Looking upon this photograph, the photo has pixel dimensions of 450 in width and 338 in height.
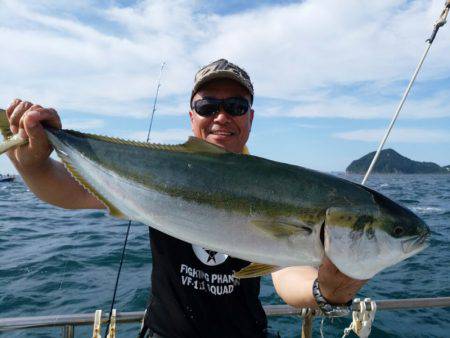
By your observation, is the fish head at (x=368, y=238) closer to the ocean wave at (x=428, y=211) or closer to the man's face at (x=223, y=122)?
the man's face at (x=223, y=122)

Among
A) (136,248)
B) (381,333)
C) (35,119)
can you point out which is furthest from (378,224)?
(136,248)

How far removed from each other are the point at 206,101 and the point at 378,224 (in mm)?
1997

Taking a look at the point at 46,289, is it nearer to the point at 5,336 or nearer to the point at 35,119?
the point at 5,336

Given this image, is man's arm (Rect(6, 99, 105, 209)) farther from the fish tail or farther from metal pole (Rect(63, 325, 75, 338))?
metal pole (Rect(63, 325, 75, 338))

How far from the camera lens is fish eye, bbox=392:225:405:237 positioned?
2334 mm

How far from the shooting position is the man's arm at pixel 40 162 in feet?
9.53

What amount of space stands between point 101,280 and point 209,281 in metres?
7.86

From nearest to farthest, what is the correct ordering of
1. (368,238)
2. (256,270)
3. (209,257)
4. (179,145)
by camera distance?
(368,238) → (256,270) → (179,145) → (209,257)

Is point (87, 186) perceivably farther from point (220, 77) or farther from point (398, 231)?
point (398, 231)

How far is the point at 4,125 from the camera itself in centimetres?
303

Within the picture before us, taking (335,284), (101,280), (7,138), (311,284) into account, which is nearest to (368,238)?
(335,284)

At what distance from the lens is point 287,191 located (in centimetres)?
242

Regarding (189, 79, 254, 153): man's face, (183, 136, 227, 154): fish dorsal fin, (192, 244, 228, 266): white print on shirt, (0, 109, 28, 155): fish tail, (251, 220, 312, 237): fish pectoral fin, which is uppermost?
(189, 79, 254, 153): man's face

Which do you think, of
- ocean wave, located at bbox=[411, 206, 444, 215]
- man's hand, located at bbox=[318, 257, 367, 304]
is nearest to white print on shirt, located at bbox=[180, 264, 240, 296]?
man's hand, located at bbox=[318, 257, 367, 304]
